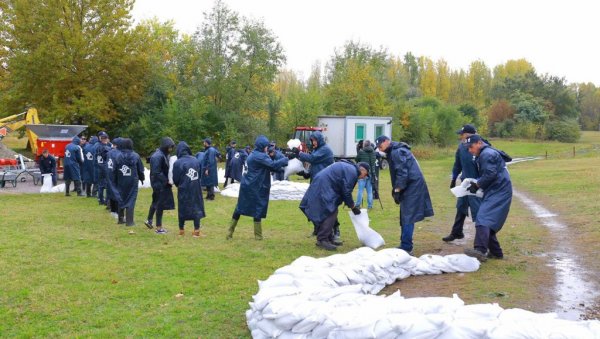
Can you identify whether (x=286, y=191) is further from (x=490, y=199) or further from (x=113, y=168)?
(x=490, y=199)

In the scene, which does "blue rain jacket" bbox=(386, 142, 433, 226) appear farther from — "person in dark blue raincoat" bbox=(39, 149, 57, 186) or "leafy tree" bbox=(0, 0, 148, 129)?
"leafy tree" bbox=(0, 0, 148, 129)

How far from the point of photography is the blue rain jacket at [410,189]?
28.6 feet

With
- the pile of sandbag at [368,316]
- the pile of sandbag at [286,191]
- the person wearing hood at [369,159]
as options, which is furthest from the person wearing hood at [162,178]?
the pile of sandbag at [286,191]

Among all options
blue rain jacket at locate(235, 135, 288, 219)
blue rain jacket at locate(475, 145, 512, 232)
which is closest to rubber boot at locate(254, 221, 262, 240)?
blue rain jacket at locate(235, 135, 288, 219)

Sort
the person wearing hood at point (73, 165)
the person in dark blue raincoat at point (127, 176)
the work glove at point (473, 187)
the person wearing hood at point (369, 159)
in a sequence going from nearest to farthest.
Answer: the work glove at point (473, 187) < the person in dark blue raincoat at point (127, 176) < the person wearing hood at point (369, 159) < the person wearing hood at point (73, 165)

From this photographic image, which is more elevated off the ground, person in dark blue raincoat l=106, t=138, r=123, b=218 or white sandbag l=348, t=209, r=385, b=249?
person in dark blue raincoat l=106, t=138, r=123, b=218

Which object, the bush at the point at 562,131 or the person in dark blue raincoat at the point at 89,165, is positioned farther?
the bush at the point at 562,131

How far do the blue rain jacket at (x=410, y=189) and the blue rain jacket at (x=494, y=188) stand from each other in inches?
32.9

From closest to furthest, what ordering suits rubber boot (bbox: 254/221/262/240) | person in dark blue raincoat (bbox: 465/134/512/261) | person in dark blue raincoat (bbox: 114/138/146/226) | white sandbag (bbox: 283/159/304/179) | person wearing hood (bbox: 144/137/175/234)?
person in dark blue raincoat (bbox: 465/134/512/261) < rubber boot (bbox: 254/221/262/240) < white sandbag (bbox: 283/159/304/179) < person wearing hood (bbox: 144/137/175/234) < person in dark blue raincoat (bbox: 114/138/146/226)

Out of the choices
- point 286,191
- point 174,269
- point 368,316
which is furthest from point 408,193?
point 286,191

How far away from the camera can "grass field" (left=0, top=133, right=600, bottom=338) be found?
Answer: 19.2 ft

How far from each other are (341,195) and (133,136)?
29289mm

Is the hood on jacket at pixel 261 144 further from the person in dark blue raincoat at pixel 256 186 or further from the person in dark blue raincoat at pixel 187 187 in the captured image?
the person in dark blue raincoat at pixel 187 187

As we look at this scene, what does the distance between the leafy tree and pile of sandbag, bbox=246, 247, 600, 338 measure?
29.5 meters
